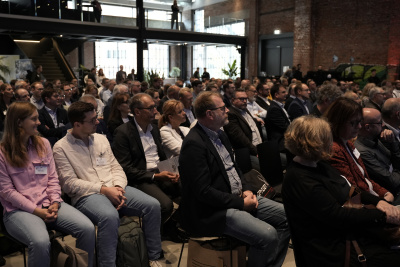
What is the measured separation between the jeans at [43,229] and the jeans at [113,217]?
0.08m

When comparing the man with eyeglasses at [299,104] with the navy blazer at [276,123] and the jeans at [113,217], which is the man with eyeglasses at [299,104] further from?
the jeans at [113,217]

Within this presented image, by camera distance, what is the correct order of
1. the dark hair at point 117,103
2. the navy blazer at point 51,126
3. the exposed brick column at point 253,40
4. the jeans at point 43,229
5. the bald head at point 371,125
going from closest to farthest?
the jeans at point 43,229
the bald head at point 371,125
the dark hair at point 117,103
the navy blazer at point 51,126
the exposed brick column at point 253,40

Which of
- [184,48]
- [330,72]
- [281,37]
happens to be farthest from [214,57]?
[330,72]

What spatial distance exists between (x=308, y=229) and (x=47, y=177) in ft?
6.11

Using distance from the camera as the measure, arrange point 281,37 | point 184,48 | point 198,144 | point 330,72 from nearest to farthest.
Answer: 1. point 198,144
2. point 330,72
3. point 281,37
4. point 184,48

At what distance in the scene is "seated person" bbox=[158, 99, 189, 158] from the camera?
149 inches

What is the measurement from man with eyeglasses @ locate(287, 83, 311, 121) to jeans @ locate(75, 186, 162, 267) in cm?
372

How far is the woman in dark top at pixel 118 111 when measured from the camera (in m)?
4.84

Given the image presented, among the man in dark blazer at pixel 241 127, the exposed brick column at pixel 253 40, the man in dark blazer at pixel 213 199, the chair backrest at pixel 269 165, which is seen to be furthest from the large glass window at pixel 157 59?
the man in dark blazer at pixel 213 199

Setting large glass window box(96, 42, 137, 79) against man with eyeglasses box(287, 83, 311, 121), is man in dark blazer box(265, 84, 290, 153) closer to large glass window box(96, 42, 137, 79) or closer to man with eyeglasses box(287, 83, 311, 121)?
man with eyeglasses box(287, 83, 311, 121)

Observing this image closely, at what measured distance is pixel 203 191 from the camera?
2434 mm

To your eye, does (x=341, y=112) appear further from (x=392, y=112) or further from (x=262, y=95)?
(x=262, y=95)

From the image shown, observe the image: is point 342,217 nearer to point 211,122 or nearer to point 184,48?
point 211,122

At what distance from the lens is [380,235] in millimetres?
2070
